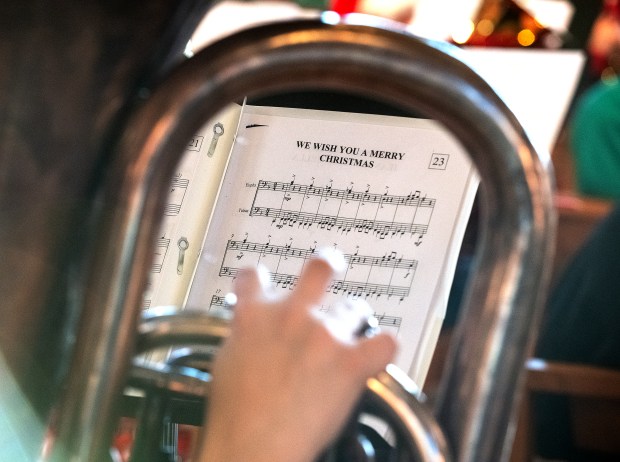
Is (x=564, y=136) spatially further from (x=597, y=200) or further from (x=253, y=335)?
(x=253, y=335)

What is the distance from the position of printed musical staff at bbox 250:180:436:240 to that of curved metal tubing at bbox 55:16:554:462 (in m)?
0.40

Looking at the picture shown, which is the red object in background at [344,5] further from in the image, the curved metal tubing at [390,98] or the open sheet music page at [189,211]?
the curved metal tubing at [390,98]

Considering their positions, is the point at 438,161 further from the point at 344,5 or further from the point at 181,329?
the point at 344,5

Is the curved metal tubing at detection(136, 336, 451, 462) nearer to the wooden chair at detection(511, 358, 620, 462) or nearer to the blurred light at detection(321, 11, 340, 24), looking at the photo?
the blurred light at detection(321, 11, 340, 24)

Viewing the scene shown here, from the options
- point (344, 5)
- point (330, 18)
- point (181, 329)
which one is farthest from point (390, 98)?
point (344, 5)

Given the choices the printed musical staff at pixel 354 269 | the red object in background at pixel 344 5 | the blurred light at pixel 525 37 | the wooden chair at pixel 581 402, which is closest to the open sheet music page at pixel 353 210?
the printed musical staff at pixel 354 269

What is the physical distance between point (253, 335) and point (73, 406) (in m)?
0.08

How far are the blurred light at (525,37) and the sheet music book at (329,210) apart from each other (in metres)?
1.67

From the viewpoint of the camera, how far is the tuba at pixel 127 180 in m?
0.35

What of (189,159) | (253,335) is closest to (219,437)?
(253,335)

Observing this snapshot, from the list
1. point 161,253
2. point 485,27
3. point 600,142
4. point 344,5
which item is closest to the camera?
point 161,253

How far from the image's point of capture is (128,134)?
0.36 m

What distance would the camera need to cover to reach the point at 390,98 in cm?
38

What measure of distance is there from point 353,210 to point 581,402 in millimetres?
1050
